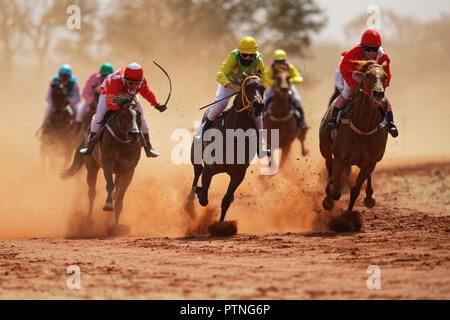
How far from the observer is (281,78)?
18.1 meters

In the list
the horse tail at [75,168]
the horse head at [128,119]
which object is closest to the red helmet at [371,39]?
the horse head at [128,119]

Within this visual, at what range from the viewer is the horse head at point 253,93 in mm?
10984

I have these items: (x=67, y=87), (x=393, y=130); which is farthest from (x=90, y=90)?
(x=393, y=130)

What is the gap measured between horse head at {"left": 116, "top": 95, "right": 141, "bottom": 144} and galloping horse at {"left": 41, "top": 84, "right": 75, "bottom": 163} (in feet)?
21.0

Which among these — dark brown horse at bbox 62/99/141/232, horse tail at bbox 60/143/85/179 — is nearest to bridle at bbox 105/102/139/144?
dark brown horse at bbox 62/99/141/232

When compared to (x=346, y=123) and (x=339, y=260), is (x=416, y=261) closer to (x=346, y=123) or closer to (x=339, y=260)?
(x=339, y=260)

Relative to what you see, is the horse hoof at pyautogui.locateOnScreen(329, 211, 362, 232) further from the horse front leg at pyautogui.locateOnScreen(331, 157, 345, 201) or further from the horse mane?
the horse mane

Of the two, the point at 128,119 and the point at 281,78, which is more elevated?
the point at 281,78

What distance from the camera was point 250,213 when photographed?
555 inches

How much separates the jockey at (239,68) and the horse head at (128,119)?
123 cm

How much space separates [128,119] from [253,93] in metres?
2.25

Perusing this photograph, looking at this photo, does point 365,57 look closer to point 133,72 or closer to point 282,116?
point 133,72

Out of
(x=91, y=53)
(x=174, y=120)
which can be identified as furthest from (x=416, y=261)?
(x=91, y=53)

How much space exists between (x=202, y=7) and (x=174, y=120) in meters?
22.2
